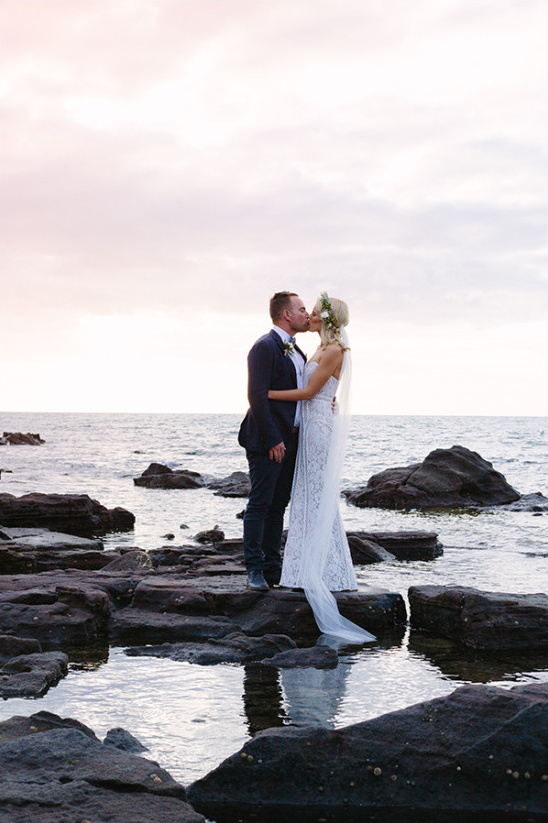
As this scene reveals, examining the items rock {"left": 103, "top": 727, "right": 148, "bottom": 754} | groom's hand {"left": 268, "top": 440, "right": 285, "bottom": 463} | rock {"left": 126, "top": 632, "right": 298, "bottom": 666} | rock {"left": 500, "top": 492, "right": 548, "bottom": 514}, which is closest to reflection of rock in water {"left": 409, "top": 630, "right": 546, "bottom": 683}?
rock {"left": 126, "top": 632, "right": 298, "bottom": 666}

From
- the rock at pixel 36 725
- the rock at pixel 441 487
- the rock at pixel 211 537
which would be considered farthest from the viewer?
the rock at pixel 441 487

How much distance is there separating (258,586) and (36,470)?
30.6m

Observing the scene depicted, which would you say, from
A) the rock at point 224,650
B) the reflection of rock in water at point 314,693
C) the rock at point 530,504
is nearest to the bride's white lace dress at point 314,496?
the rock at point 224,650

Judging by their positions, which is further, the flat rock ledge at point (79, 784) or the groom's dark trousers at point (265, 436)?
the groom's dark trousers at point (265, 436)

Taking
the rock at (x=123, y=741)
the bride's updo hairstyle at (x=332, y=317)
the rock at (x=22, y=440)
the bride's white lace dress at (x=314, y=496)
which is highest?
the bride's updo hairstyle at (x=332, y=317)

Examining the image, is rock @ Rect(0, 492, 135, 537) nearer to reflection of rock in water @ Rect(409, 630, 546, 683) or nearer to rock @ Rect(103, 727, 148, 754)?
reflection of rock in water @ Rect(409, 630, 546, 683)

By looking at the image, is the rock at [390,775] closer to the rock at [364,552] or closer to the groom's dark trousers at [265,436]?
the groom's dark trousers at [265,436]

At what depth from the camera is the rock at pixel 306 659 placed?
5734mm

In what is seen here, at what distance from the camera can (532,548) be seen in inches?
506

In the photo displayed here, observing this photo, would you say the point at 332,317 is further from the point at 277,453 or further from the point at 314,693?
the point at 314,693

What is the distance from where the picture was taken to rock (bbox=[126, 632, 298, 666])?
595 centimetres

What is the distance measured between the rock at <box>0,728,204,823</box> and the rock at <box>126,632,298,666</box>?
2.22 metres

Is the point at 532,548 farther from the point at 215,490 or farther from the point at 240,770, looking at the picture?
the point at 215,490

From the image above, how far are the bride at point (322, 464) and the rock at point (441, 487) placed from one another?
14.5m
